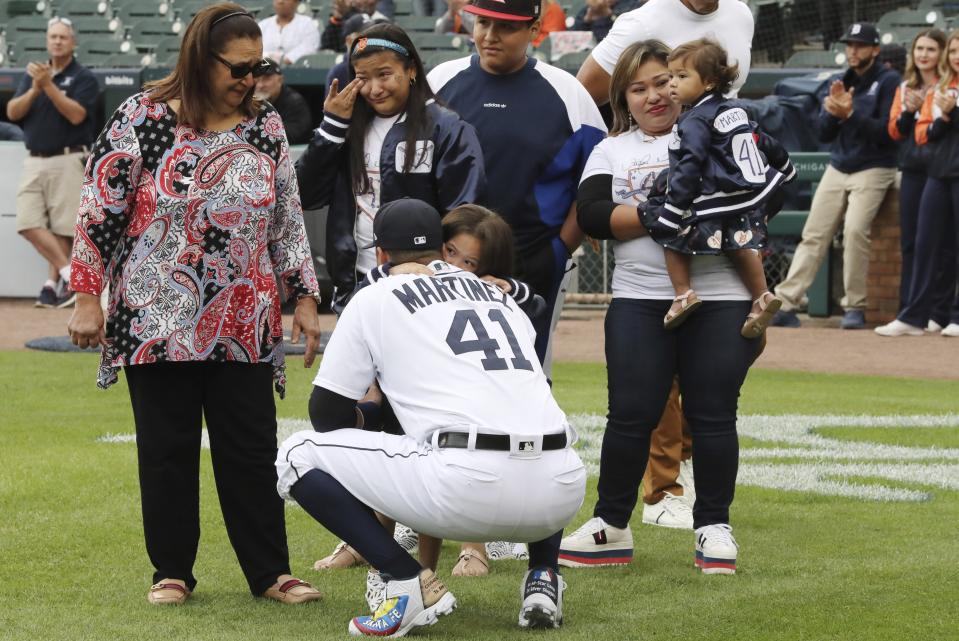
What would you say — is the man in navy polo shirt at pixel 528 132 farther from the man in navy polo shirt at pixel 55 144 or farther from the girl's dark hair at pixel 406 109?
the man in navy polo shirt at pixel 55 144

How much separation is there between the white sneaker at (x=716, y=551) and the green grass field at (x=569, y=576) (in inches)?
Answer: 2.7

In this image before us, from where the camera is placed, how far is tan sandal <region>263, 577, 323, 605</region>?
4520 millimetres

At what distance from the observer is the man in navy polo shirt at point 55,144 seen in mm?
13969

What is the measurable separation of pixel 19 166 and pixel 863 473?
10379 millimetres

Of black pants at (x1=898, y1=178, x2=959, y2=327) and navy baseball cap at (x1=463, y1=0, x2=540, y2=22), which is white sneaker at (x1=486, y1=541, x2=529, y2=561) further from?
black pants at (x1=898, y1=178, x2=959, y2=327)

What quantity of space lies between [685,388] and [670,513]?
3.05 feet

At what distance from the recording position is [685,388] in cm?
507

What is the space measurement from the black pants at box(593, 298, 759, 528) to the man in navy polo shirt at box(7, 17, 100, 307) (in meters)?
9.79

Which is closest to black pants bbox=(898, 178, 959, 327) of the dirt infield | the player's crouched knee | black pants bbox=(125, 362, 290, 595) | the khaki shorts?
the dirt infield

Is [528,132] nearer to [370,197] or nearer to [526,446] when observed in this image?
Result: [370,197]

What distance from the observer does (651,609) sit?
14.6 ft

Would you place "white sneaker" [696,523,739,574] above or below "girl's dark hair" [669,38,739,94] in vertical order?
below

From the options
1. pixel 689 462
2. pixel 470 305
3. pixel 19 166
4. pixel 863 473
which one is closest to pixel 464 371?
pixel 470 305

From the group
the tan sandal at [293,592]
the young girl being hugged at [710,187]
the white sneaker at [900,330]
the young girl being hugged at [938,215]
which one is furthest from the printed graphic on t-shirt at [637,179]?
the white sneaker at [900,330]
